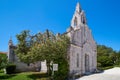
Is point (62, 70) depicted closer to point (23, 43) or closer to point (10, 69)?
point (23, 43)

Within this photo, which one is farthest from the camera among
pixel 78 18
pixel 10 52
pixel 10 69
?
pixel 78 18

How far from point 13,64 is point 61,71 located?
12952mm

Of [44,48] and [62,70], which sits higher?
[44,48]

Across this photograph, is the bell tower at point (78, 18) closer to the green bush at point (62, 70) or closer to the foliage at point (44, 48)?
the foliage at point (44, 48)

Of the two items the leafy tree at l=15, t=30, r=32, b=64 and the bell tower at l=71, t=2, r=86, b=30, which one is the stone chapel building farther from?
the leafy tree at l=15, t=30, r=32, b=64

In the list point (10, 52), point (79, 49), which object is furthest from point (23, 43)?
point (79, 49)

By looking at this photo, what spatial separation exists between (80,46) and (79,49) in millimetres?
848

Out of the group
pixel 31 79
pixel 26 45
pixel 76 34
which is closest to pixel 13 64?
pixel 26 45

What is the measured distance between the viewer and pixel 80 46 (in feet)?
128

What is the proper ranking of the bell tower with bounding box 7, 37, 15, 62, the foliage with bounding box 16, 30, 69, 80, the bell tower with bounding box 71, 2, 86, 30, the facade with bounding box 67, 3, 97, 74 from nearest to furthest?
the foliage with bounding box 16, 30, 69, 80 → the facade with bounding box 67, 3, 97, 74 → the bell tower with bounding box 7, 37, 15, 62 → the bell tower with bounding box 71, 2, 86, 30

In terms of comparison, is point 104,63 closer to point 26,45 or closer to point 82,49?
point 82,49

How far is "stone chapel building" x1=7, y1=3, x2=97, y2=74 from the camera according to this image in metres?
36.0

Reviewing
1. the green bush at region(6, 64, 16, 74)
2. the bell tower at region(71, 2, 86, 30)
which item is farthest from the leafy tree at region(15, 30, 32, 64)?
the bell tower at region(71, 2, 86, 30)

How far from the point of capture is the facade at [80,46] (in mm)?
35875
